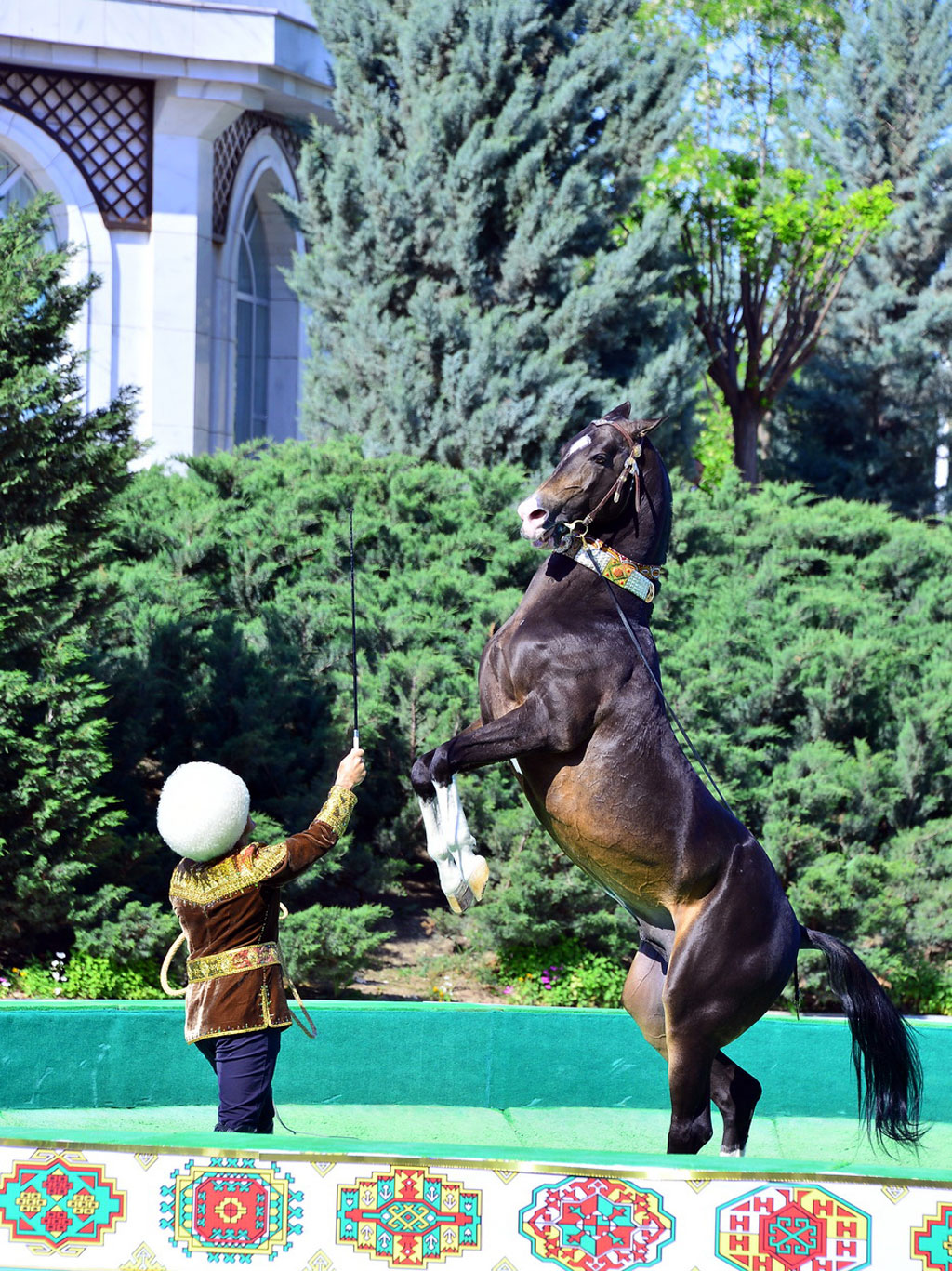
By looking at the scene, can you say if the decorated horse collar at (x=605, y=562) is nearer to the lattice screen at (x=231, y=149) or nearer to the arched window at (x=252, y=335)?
the lattice screen at (x=231, y=149)

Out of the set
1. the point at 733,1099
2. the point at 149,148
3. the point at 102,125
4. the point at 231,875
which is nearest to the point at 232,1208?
the point at 231,875

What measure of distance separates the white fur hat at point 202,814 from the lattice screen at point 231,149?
1319 centimetres

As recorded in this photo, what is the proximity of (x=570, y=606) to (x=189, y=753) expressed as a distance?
4.97 m

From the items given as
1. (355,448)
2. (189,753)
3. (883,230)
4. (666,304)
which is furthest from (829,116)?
(189,753)

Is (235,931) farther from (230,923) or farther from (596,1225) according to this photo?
(596,1225)

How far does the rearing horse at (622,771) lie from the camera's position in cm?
439

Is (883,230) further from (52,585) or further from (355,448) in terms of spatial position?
(52,585)

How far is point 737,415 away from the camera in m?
18.0

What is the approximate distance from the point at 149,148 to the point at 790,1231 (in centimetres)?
1455

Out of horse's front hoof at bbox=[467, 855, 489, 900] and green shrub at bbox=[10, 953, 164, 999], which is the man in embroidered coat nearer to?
horse's front hoof at bbox=[467, 855, 489, 900]

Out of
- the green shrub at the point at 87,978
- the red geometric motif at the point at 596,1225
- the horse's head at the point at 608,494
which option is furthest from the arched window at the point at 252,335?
the red geometric motif at the point at 596,1225

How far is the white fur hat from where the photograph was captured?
13.8ft

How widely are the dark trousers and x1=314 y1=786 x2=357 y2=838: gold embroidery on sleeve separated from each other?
2.06ft

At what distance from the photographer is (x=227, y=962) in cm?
431
